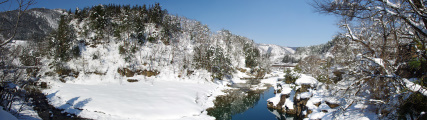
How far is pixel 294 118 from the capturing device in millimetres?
15703

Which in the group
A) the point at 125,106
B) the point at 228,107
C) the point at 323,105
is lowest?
the point at 228,107

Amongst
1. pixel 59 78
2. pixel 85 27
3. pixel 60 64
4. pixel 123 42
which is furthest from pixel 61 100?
pixel 85 27

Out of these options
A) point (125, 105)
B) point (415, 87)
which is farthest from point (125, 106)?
point (415, 87)

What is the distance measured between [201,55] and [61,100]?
25765 millimetres

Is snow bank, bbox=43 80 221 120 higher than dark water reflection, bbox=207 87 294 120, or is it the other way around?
snow bank, bbox=43 80 221 120

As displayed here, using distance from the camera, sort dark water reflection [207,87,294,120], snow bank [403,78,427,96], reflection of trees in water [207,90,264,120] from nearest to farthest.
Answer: snow bank [403,78,427,96] → dark water reflection [207,87,294,120] → reflection of trees in water [207,90,264,120]

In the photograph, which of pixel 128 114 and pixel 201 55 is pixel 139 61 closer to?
pixel 201 55

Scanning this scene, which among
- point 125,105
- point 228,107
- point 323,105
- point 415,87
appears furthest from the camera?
point 228,107

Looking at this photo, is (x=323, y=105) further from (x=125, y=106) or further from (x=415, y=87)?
(x=125, y=106)

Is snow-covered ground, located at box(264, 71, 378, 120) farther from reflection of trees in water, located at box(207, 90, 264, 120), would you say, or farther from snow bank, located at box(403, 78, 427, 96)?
reflection of trees in water, located at box(207, 90, 264, 120)

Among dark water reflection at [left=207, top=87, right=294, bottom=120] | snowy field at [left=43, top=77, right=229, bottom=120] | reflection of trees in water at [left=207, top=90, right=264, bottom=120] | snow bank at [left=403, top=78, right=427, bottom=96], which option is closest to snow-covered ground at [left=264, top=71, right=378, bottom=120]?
snow bank at [left=403, top=78, right=427, bottom=96]

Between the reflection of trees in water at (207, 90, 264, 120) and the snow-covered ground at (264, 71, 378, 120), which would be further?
the reflection of trees in water at (207, 90, 264, 120)

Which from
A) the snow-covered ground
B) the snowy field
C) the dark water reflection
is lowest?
the dark water reflection

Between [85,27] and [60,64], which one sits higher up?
[85,27]
